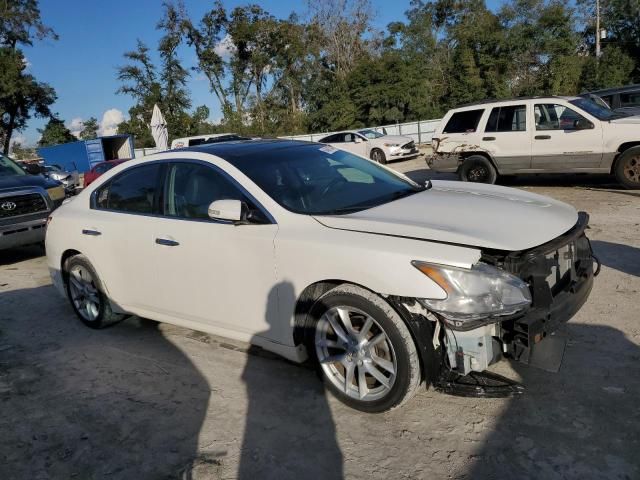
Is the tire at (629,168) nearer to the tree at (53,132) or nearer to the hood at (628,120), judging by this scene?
the hood at (628,120)

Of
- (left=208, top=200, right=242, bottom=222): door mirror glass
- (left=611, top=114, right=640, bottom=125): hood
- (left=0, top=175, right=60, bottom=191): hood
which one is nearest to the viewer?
(left=208, top=200, right=242, bottom=222): door mirror glass

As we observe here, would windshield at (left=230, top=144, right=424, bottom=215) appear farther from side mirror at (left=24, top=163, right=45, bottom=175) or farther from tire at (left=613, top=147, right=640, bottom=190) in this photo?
side mirror at (left=24, top=163, right=45, bottom=175)

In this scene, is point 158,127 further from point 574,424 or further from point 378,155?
point 574,424

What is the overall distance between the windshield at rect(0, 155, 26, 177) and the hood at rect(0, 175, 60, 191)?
18 centimetres

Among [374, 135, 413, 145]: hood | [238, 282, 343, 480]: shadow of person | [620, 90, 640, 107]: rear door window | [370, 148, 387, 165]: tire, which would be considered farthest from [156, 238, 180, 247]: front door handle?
[374, 135, 413, 145]: hood

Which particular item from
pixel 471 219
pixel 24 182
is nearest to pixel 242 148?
pixel 471 219

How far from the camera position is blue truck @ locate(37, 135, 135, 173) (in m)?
34.0

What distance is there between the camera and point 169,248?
385cm

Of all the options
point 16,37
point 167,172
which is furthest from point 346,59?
point 167,172

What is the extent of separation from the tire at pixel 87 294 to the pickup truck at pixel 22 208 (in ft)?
11.3

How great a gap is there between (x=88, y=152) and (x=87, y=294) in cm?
3246

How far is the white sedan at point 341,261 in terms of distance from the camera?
109 inches

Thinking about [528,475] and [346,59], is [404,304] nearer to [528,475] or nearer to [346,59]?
[528,475]

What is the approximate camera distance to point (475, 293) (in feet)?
8.78
